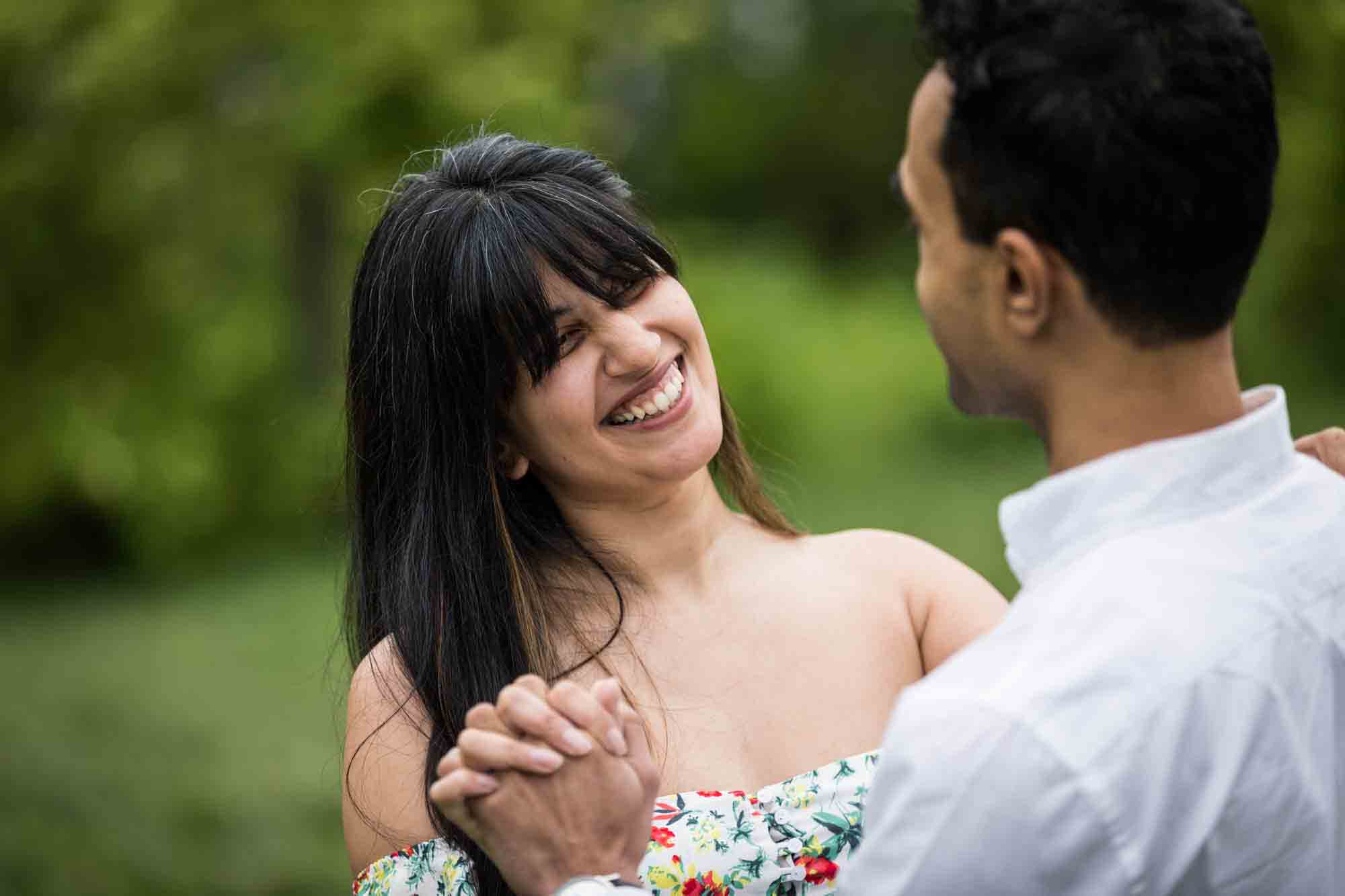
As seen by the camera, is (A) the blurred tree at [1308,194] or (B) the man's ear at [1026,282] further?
(A) the blurred tree at [1308,194]

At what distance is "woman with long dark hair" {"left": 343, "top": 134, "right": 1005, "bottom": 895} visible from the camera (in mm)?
2293

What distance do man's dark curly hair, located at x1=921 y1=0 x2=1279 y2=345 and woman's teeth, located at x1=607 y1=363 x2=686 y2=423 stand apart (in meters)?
1.00

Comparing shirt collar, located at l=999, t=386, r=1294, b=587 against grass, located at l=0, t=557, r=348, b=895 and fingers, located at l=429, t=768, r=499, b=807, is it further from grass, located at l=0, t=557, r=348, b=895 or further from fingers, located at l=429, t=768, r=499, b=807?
grass, located at l=0, t=557, r=348, b=895

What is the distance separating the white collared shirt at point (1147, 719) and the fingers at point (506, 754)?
369 mm

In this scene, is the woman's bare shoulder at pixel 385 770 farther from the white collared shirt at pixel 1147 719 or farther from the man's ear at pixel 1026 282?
the man's ear at pixel 1026 282

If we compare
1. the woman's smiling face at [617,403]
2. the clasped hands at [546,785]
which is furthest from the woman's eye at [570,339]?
the clasped hands at [546,785]

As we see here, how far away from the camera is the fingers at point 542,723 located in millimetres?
1643

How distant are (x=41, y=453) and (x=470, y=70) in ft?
11.2

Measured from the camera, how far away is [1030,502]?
1.51 meters

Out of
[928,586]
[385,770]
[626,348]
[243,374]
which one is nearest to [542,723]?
[385,770]

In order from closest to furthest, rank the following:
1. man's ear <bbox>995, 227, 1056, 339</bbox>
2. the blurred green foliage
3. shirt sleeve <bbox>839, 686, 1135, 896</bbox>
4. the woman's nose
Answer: shirt sleeve <bbox>839, 686, 1135, 896</bbox> < man's ear <bbox>995, 227, 1056, 339</bbox> < the woman's nose < the blurred green foliage

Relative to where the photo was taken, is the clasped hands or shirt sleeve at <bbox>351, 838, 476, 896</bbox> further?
shirt sleeve at <bbox>351, 838, 476, 896</bbox>

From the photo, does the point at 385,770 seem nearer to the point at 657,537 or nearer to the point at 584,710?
the point at 657,537

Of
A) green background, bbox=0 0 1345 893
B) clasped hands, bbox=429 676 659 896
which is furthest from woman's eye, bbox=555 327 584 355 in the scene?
green background, bbox=0 0 1345 893
